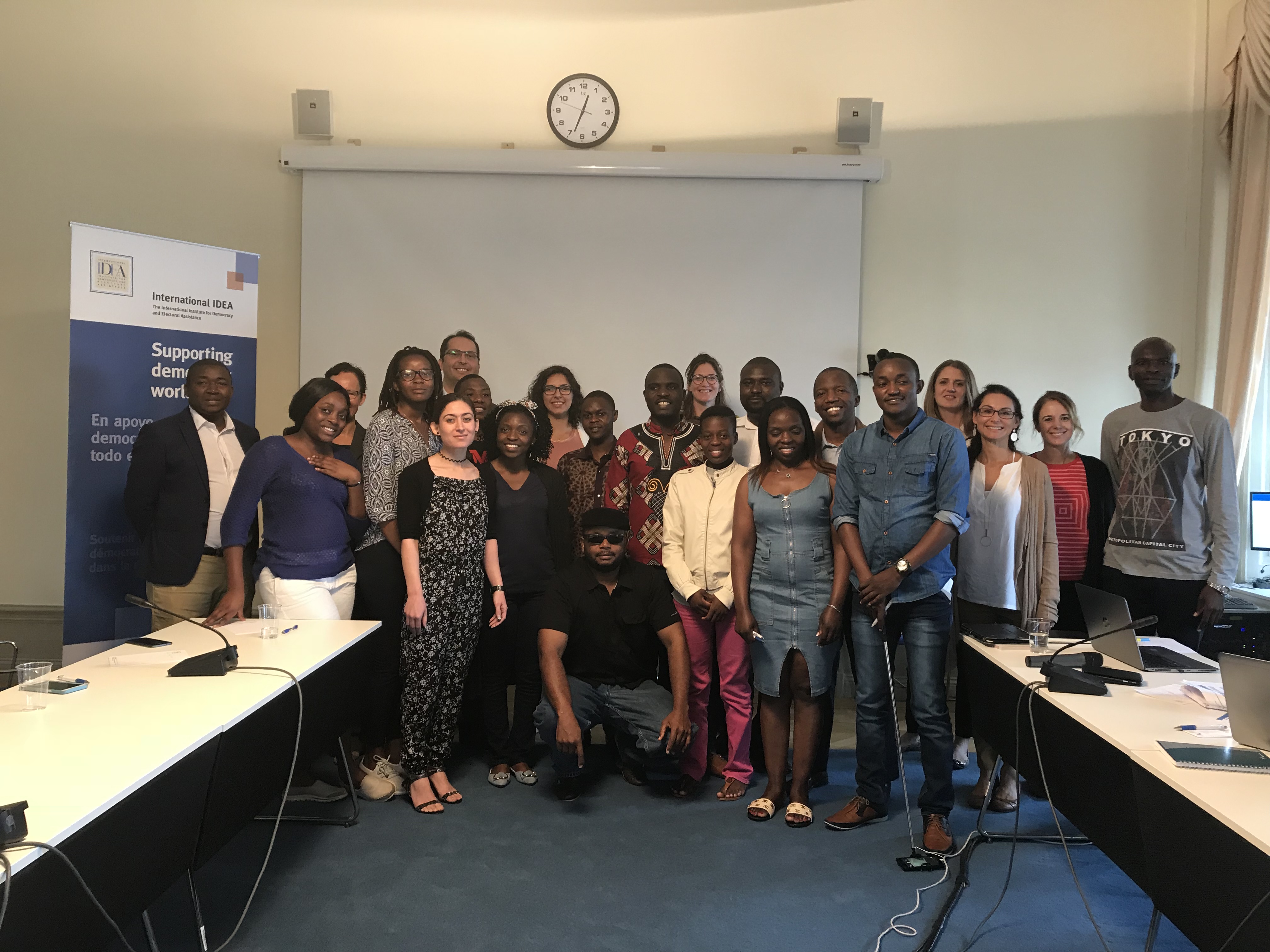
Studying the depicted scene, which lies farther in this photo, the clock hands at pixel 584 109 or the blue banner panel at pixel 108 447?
the clock hands at pixel 584 109

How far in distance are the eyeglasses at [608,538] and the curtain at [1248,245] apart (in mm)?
3028

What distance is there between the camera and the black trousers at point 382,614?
3.48m

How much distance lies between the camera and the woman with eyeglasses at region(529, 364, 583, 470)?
4.19m

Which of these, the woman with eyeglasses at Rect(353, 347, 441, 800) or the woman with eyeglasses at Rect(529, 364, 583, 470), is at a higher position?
the woman with eyeglasses at Rect(529, 364, 583, 470)

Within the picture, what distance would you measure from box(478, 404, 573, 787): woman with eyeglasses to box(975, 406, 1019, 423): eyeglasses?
168 cm

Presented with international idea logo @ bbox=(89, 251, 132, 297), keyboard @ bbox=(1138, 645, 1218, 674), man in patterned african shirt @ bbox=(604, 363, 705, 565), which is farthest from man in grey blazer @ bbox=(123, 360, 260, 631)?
keyboard @ bbox=(1138, 645, 1218, 674)

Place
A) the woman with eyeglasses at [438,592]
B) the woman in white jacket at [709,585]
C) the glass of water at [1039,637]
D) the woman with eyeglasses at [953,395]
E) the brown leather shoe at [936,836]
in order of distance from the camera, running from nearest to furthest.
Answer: the glass of water at [1039,637], the brown leather shoe at [936,836], the woman with eyeglasses at [438,592], the woman in white jacket at [709,585], the woman with eyeglasses at [953,395]

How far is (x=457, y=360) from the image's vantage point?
447 centimetres

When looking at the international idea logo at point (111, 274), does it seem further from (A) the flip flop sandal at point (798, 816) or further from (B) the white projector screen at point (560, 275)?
(A) the flip flop sandal at point (798, 816)

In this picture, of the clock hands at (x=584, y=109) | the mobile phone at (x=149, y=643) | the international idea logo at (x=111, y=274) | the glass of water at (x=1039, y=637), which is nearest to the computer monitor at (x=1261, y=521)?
the glass of water at (x=1039, y=637)

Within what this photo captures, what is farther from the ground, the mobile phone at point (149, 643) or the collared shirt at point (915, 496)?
the collared shirt at point (915, 496)

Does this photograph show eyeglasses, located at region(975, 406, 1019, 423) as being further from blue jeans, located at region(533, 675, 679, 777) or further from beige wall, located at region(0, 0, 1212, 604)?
blue jeans, located at region(533, 675, 679, 777)

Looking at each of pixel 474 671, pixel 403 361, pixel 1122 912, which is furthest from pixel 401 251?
pixel 1122 912

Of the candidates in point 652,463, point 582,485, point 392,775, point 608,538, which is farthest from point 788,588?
point 392,775
